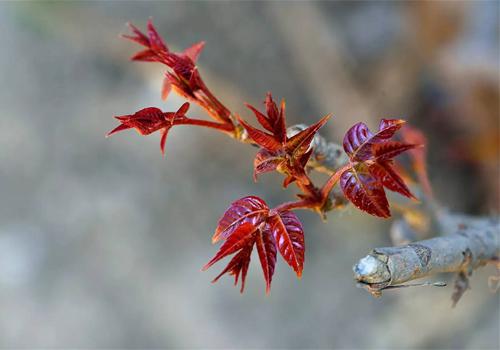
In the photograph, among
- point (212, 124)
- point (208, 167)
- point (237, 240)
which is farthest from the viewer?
point (208, 167)

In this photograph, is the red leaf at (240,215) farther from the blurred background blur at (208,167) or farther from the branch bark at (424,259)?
the blurred background blur at (208,167)

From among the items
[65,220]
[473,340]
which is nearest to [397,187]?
[473,340]

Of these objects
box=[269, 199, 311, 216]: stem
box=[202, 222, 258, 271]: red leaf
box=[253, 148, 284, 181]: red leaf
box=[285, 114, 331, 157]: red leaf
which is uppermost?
box=[285, 114, 331, 157]: red leaf

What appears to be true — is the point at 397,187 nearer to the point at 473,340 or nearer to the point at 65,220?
the point at 473,340

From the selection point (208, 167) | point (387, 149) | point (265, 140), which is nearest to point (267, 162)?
point (265, 140)

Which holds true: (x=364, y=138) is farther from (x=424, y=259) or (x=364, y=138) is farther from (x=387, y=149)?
(x=424, y=259)

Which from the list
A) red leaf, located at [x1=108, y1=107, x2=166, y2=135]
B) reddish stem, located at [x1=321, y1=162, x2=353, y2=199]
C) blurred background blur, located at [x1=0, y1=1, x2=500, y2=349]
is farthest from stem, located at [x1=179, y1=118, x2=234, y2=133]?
blurred background blur, located at [x1=0, y1=1, x2=500, y2=349]

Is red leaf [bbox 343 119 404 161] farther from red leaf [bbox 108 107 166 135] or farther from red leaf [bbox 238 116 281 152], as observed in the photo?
red leaf [bbox 108 107 166 135]

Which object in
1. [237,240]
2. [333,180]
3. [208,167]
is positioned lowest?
[237,240]
